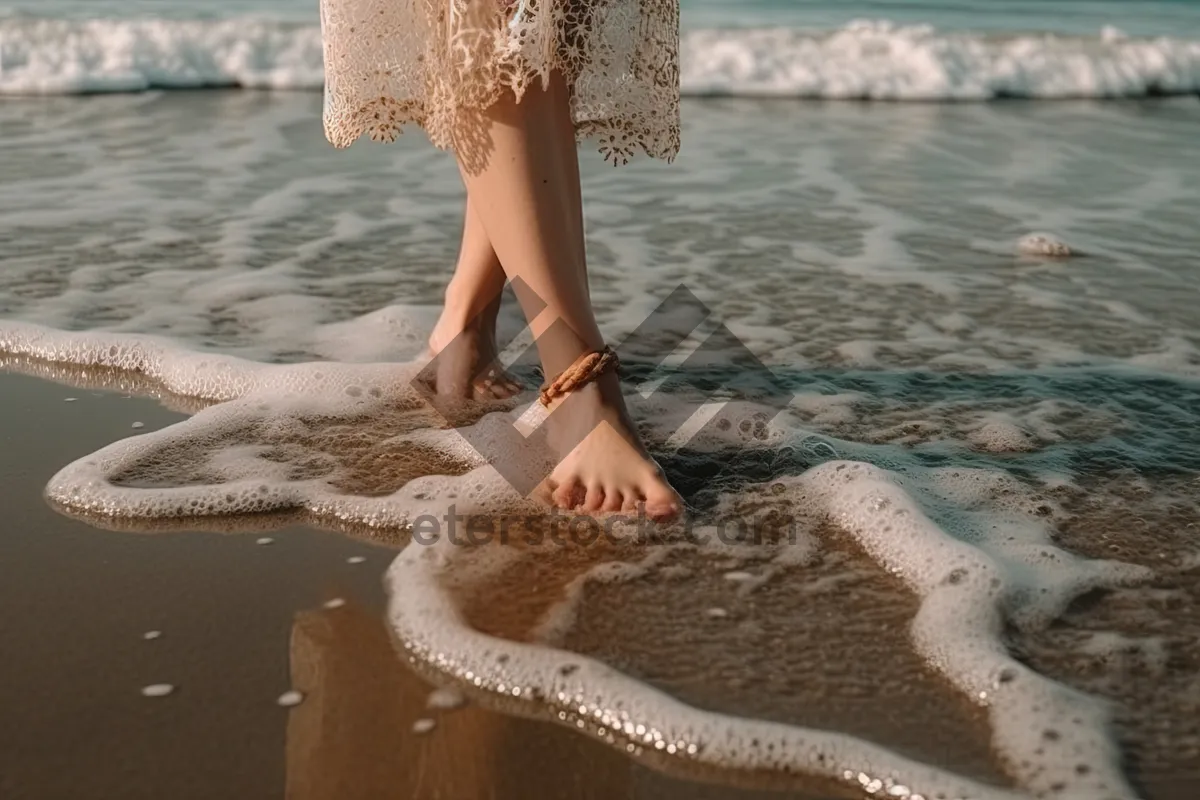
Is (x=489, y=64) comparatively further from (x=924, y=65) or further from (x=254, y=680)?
(x=924, y=65)

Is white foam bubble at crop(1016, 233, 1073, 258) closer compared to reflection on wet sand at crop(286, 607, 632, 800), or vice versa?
reflection on wet sand at crop(286, 607, 632, 800)

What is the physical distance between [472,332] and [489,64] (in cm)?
72

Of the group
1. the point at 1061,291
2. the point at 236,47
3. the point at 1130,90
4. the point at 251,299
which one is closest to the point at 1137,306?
the point at 1061,291

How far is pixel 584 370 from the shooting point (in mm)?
2131

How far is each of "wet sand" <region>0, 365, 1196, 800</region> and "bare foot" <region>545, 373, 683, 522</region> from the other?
0.18 meters

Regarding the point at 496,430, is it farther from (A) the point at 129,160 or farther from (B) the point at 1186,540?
(A) the point at 129,160

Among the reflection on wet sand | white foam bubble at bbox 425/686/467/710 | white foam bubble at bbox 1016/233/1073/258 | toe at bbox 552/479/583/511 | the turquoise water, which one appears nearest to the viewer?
Result: the reflection on wet sand

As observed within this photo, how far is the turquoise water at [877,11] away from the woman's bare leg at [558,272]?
21.1ft

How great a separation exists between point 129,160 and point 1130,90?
5.39 metres

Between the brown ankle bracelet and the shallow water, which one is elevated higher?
the brown ankle bracelet

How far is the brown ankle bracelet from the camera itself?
2131 mm

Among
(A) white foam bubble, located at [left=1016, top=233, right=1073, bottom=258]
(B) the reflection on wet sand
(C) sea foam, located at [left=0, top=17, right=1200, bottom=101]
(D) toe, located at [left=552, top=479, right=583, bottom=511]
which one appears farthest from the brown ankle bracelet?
(C) sea foam, located at [left=0, top=17, right=1200, bottom=101]

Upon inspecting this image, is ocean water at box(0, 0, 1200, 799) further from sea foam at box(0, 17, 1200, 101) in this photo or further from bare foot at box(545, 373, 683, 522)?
sea foam at box(0, 17, 1200, 101)

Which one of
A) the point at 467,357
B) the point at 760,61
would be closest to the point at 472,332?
the point at 467,357
